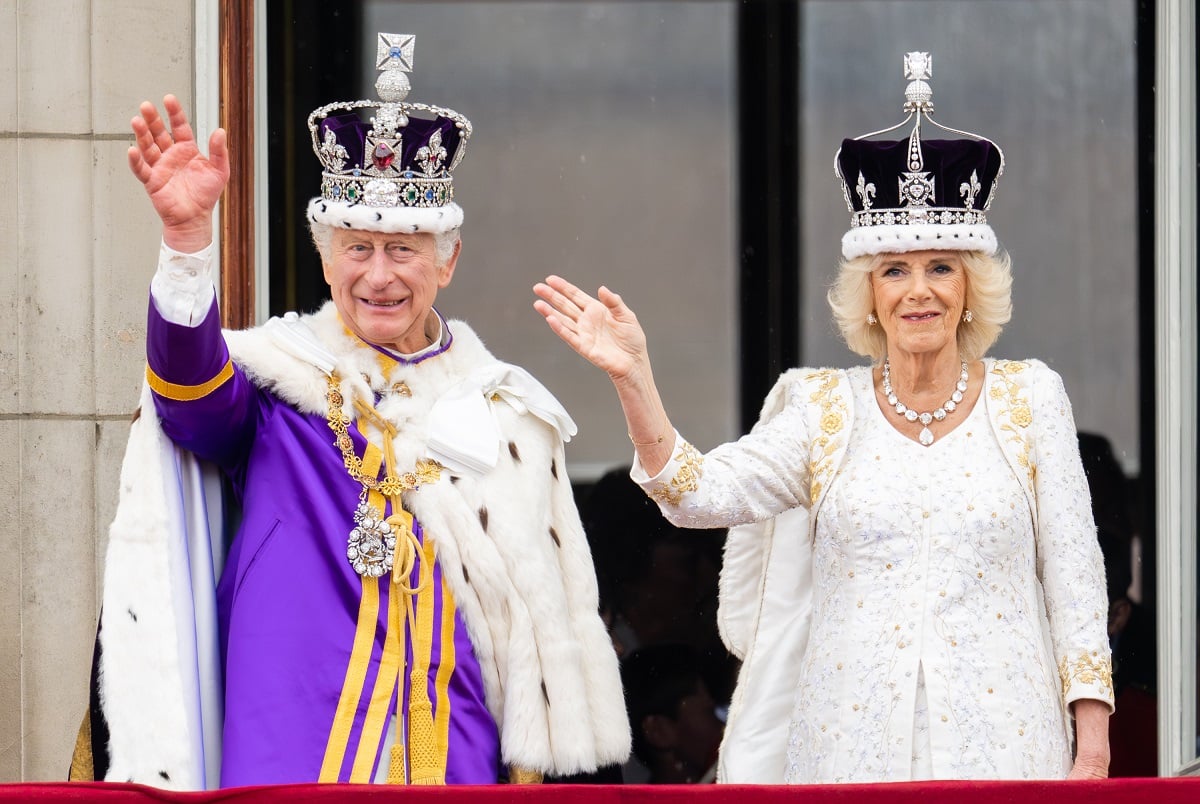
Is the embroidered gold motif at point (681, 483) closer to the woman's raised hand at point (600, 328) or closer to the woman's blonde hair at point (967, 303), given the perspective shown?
the woman's raised hand at point (600, 328)

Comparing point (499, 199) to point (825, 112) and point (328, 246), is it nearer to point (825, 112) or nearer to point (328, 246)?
point (825, 112)

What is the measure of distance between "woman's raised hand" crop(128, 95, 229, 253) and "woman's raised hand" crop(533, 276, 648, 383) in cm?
61

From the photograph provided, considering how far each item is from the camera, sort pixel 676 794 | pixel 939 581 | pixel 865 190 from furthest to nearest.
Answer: pixel 865 190 < pixel 939 581 < pixel 676 794

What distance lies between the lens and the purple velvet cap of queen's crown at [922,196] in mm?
3479

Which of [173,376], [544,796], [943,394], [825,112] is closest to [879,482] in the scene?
[943,394]

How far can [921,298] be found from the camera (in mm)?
3477

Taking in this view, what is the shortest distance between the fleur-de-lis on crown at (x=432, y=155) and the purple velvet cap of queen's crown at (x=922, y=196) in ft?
2.70

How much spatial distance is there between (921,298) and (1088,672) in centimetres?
77

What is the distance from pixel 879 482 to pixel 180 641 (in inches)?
52.3

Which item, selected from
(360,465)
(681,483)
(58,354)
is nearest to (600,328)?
(681,483)

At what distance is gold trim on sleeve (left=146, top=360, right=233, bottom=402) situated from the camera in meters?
3.17

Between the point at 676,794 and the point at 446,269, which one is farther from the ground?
the point at 446,269

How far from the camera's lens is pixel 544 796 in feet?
8.88

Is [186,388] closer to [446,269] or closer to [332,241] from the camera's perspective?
[332,241]
